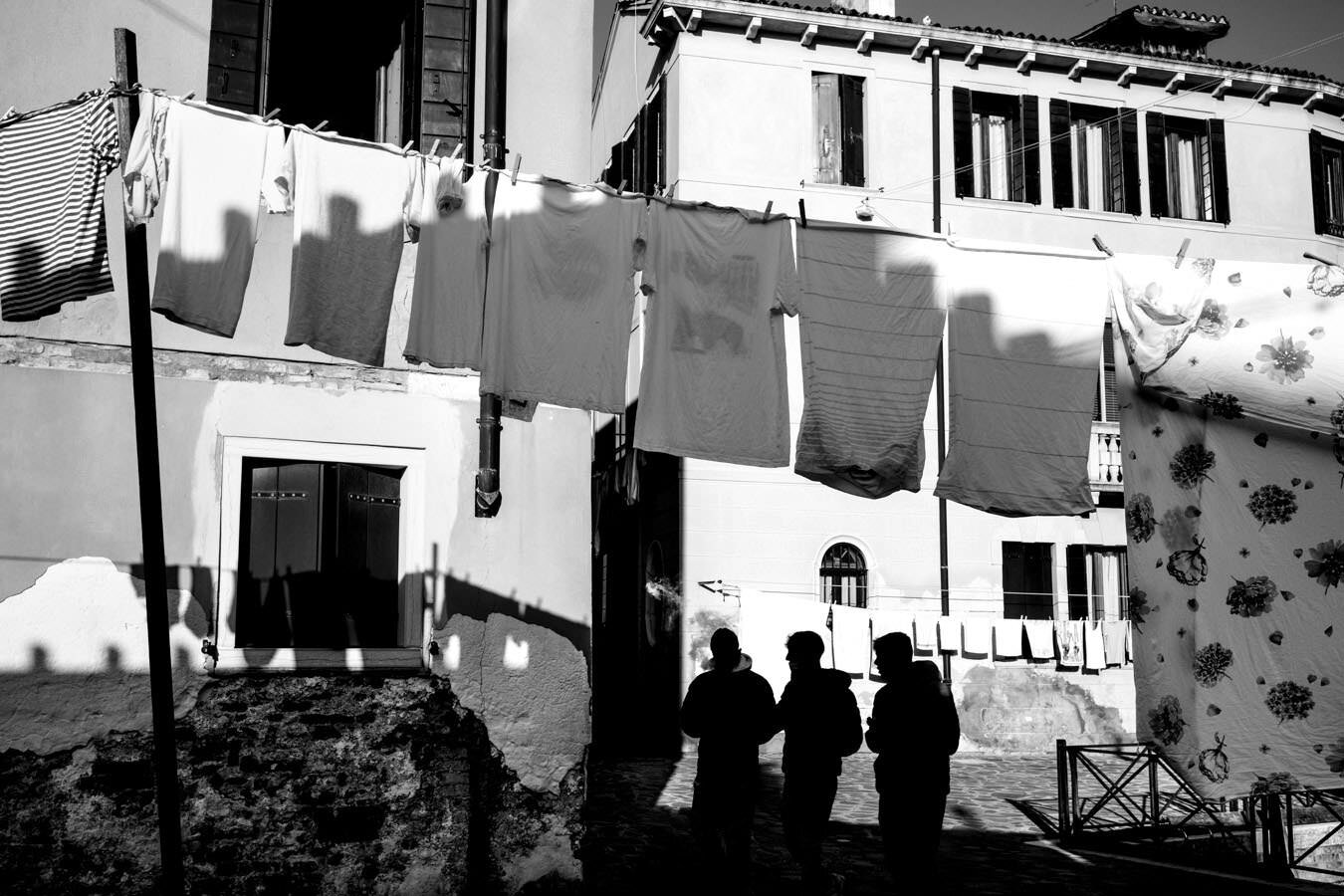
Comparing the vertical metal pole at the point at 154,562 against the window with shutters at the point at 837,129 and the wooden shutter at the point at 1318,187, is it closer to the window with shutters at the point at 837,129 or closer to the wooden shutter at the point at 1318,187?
the window with shutters at the point at 837,129

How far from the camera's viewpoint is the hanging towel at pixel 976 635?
1861cm

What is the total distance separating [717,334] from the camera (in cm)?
751

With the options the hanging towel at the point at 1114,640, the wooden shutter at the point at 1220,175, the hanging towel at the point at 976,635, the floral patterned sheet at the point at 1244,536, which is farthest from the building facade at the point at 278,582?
the wooden shutter at the point at 1220,175

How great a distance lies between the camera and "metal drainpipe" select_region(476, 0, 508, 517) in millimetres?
8266

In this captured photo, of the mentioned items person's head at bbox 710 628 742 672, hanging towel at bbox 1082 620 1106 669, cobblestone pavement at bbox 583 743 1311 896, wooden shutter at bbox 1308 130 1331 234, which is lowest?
cobblestone pavement at bbox 583 743 1311 896

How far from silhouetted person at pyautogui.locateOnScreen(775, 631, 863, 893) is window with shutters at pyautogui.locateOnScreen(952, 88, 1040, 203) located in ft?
46.8

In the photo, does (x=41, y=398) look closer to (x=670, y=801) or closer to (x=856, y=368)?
(x=856, y=368)

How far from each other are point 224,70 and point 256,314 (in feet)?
5.24

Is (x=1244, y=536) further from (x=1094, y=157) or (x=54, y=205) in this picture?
(x=1094, y=157)

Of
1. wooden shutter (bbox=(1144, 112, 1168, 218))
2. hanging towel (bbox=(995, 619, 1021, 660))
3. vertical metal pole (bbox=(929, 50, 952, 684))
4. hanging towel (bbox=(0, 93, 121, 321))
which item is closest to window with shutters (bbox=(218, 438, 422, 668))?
hanging towel (bbox=(0, 93, 121, 321))

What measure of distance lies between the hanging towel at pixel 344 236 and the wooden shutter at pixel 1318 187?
1895 centimetres

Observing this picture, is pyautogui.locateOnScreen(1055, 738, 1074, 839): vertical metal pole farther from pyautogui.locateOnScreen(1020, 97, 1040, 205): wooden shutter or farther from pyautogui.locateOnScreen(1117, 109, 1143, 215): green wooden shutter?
pyautogui.locateOnScreen(1117, 109, 1143, 215): green wooden shutter

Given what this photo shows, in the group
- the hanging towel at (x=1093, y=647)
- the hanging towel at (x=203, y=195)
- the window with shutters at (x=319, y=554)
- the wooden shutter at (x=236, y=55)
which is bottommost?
the hanging towel at (x=1093, y=647)

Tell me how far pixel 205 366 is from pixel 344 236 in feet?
5.36
